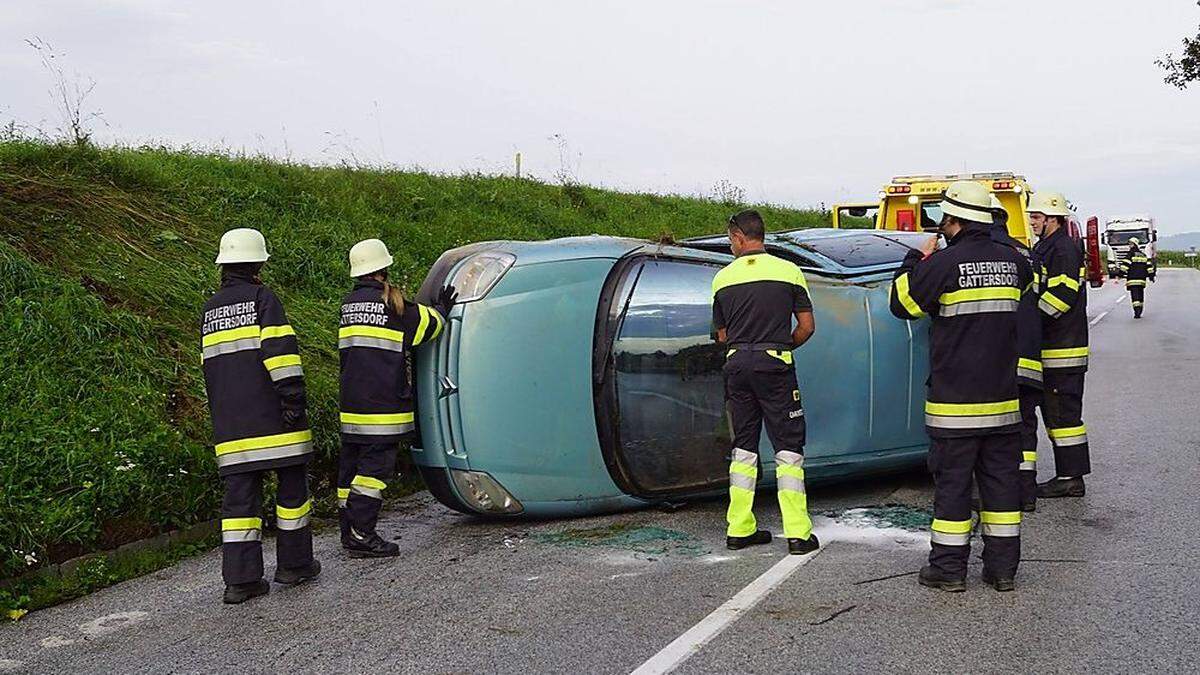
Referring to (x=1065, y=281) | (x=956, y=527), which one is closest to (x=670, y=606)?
(x=956, y=527)

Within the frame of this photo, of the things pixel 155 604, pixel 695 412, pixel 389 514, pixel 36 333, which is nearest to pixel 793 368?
pixel 695 412

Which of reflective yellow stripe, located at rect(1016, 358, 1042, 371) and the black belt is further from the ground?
the black belt

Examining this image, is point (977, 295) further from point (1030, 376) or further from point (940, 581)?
point (1030, 376)

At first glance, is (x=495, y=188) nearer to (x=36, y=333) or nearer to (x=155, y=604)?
(x=36, y=333)

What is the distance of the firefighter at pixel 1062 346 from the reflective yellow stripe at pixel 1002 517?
5.76 ft

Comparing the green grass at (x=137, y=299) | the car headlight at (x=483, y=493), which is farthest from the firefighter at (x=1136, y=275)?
the car headlight at (x=483, y=493)

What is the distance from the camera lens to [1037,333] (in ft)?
20.2

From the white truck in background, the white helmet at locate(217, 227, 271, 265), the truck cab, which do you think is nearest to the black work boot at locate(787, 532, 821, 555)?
the white helmet at locate(217, 227, 271, 265)

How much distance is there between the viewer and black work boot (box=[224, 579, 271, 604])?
4.84 meters

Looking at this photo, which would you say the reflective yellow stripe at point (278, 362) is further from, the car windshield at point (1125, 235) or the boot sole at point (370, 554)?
the car windshield at point (1125, 235)

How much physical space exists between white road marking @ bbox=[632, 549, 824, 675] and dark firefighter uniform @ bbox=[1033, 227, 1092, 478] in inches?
75.8

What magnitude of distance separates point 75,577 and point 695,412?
9.95ft

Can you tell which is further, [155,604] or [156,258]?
[156,258]

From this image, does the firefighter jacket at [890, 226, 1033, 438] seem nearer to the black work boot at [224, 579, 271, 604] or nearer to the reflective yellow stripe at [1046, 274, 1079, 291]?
the reflective yellow stripe at [1046, 274, 1079, 291]
